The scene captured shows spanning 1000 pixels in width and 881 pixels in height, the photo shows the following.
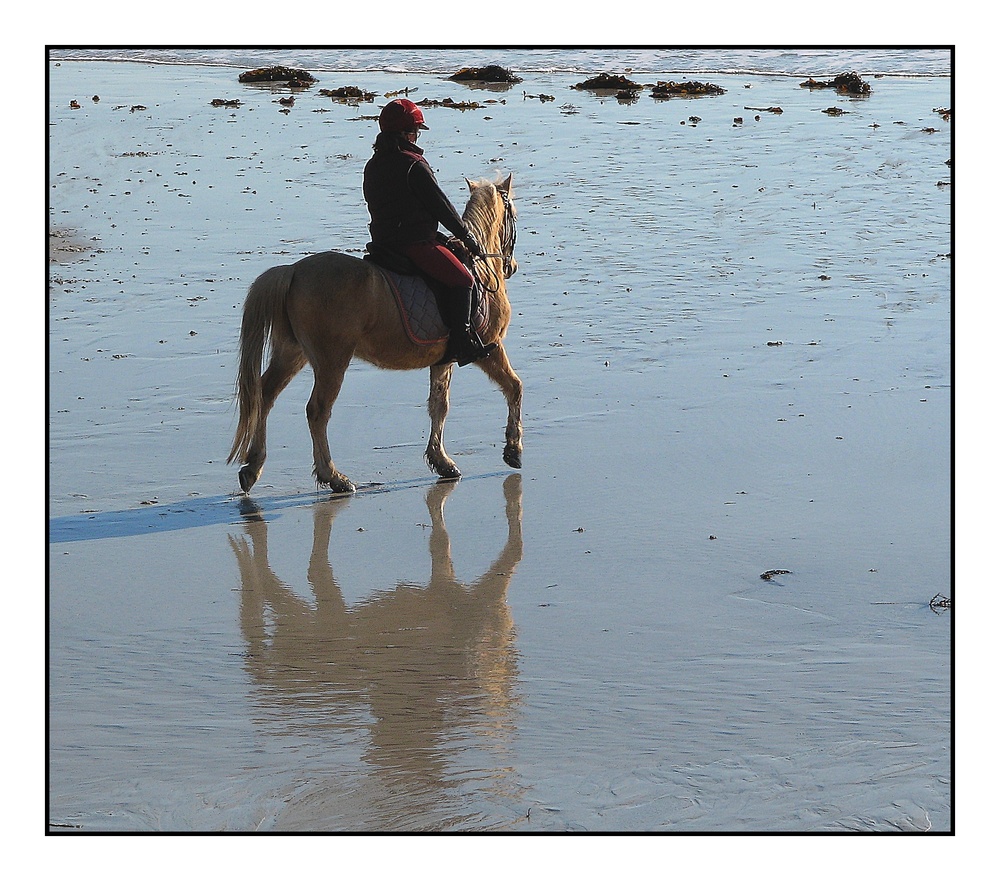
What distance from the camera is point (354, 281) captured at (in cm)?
674

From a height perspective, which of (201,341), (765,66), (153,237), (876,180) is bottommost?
(201,341)

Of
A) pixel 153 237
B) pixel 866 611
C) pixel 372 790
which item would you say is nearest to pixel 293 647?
pixel 372 790

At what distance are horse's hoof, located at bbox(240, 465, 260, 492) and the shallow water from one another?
0.42 feet

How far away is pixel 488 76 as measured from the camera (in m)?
28.0

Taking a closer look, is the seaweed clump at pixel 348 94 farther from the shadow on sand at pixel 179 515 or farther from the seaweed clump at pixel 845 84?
the shadow on sand at pixel 179 515

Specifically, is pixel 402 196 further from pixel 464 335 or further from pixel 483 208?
pixel 483 208

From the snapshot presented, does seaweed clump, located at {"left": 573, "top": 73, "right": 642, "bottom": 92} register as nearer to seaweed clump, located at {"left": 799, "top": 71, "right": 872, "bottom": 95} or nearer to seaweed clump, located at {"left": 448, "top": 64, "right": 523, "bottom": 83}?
seaweed clump, located at {"left": 448, "top": 64, "right": 523, "bottom": 83}

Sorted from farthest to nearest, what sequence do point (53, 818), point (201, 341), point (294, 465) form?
point (201, 341)
point (294, 465)
point (53, 818)

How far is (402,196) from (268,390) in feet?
4.37

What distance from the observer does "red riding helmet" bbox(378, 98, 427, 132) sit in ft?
22.1

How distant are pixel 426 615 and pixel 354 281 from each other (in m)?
2.21

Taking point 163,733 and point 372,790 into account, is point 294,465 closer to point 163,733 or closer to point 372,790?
point 163,733

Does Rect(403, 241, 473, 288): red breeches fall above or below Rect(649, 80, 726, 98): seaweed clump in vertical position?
below

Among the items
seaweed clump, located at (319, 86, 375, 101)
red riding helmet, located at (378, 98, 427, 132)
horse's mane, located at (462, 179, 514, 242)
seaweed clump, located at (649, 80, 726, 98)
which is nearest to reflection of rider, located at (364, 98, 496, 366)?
red riding helmet, located at (378, 98, 427, 132)
